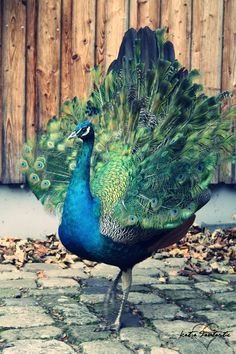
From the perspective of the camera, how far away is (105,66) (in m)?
7.43

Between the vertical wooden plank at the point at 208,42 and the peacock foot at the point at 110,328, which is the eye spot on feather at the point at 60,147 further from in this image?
the vertical wooden plank at the point at 208,42

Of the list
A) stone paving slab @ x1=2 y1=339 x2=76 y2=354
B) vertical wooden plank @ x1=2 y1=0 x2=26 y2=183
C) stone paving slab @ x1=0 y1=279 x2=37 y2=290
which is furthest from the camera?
vertical wooden plank @ x1=2 y1=0 x2=26 y2=183

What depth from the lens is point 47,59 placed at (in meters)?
7.20

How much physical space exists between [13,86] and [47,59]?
43 cm

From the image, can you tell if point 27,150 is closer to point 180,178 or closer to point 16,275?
point 16,275

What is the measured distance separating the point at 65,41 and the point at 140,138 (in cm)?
230

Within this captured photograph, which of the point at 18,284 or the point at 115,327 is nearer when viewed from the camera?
the point at 115,327

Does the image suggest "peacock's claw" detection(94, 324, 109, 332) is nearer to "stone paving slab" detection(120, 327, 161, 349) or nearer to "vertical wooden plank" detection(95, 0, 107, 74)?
"stone paving slab" detection(120, 327, 161, 349)

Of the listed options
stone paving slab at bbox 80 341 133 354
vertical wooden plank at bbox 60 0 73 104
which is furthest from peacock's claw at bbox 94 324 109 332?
vertical wooden plank at bbox 60 0 73 104

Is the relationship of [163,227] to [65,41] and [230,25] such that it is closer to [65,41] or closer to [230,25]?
[65,41]

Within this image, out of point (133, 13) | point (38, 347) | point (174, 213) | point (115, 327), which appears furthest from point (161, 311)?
point (133, 13)

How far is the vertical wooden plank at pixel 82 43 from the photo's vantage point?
7262 mm

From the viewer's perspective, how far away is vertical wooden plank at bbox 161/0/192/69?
A: 7.59 meters

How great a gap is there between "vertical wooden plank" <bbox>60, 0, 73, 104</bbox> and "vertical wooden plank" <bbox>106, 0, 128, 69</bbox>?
40cm
